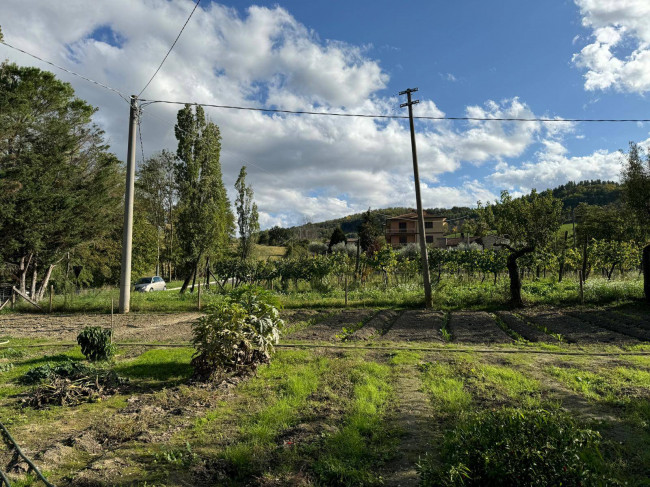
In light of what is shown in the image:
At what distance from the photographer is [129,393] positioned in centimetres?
504

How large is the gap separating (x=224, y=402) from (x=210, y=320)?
1170mm

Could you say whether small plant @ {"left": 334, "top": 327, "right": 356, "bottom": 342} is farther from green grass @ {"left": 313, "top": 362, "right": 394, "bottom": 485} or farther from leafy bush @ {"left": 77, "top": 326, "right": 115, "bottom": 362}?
leafy bush @ {"left": 77, "top": 326, "right": 115, "bottom": 362}

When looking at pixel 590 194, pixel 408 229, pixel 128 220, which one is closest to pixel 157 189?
pixel 128 220

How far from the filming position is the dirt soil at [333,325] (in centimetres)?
887

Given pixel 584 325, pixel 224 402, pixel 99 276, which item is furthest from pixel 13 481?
pixel 99 276

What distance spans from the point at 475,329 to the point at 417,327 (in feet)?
4.68

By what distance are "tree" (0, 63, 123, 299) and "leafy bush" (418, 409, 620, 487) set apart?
20068 millimetres

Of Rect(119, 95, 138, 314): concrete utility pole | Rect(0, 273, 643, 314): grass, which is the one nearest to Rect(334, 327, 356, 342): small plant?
Rect(0, 273, 643, 314): grass

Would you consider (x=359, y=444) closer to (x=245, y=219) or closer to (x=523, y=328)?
(x=523, y=328)

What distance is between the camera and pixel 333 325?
33.7 feet

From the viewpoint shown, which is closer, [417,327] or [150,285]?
[417,327]

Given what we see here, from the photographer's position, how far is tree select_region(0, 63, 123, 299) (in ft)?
55.2

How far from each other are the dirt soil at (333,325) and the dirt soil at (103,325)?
2817mm

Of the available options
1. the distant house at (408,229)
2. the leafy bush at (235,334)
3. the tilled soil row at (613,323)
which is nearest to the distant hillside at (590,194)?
the distant house at (408,229)
